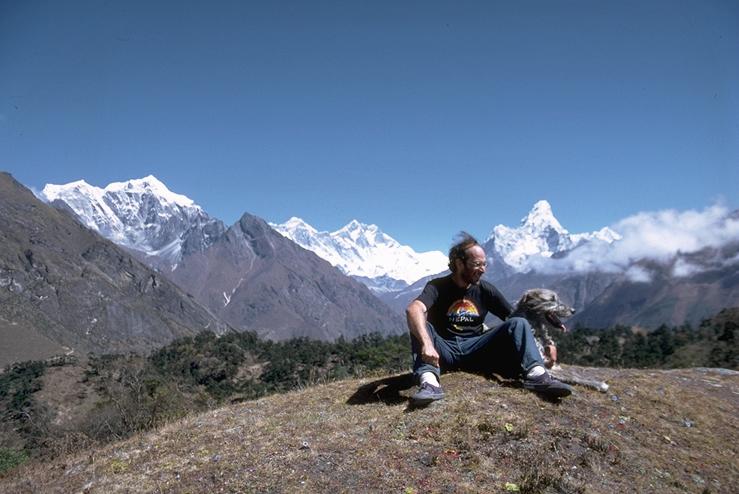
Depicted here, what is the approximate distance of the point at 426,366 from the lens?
23.6 ft

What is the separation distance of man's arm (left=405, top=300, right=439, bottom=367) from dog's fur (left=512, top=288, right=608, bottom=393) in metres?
1.80

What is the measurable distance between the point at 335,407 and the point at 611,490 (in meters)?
4.08

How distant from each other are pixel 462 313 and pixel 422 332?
1.09 m

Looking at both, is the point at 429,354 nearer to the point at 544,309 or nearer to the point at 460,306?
the point at 460,306

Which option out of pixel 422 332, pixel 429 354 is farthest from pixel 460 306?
pixel 429 354

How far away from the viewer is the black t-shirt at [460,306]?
786 cm

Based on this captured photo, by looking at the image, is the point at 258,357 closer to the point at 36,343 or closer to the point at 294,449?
the point at 294,449

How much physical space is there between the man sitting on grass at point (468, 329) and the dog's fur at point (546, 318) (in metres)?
0.36

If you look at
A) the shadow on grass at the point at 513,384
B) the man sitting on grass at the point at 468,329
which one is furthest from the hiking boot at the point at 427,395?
the shadow on grass at the point at 513,384

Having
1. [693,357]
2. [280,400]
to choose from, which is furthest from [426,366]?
[693,357]

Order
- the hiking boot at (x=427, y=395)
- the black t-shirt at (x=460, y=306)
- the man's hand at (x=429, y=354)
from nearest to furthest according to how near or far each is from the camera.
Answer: the hiking boot at (x=427, y=395) < the man's hand at (x=429, y=354) < the black t-shirt at (x=460, y=306)

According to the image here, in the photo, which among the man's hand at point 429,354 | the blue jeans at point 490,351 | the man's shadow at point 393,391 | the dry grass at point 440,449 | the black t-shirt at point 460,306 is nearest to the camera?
the dry grass at point 440,449

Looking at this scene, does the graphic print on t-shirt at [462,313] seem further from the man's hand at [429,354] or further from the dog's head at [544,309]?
the man's hand at [429,354]

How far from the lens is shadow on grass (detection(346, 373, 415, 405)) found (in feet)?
25.1
